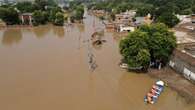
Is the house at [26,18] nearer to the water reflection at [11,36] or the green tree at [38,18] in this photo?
the green tree at [38,18]

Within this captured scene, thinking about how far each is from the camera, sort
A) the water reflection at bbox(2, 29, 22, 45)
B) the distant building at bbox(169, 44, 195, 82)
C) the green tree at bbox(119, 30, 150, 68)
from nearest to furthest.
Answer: the distant building at bbox(169, 44, 195, 82)
the green tree at bbox(119, 30, 150, 68)
the water reflection at bbox(2, 29, 22, 45)

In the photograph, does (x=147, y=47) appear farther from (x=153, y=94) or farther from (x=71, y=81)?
(x=71, y=81)

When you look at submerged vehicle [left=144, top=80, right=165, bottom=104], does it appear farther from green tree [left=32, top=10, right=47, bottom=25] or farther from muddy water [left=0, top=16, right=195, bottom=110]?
green tree [left=32, top=10, right=47, bottom=25]

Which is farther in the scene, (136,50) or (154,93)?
(136,50)

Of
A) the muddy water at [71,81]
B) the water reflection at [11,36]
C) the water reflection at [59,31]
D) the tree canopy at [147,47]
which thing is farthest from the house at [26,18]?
the tree canopy at [147,47]

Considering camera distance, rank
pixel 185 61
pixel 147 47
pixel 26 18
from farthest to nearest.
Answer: pixel 26 18 < pixel 147 47 < pixel 185 61

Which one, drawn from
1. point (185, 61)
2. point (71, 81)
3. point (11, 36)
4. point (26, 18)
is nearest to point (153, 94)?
point (185, 61)

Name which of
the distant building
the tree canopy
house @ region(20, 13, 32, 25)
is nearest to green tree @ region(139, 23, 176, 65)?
the tree canopy
